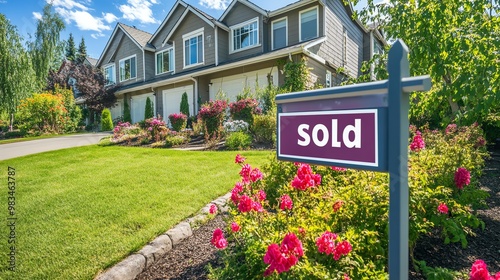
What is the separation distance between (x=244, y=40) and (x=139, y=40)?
9.55 metres

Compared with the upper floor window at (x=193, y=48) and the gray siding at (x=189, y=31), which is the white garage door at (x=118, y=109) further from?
the upper floor window at (x=193, y=48)

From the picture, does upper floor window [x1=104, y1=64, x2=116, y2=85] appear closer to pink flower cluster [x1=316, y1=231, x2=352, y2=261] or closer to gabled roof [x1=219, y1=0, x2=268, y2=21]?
gabled roof [x1=219, y1=0, x2=268, y2=21]

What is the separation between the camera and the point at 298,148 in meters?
0.96

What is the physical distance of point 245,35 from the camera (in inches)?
565

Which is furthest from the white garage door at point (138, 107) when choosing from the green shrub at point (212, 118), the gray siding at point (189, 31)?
the green shrub at point (212, 118)

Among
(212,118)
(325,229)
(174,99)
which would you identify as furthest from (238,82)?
(325,229)

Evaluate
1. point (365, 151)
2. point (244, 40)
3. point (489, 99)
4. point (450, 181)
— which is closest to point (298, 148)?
point (365, 151)

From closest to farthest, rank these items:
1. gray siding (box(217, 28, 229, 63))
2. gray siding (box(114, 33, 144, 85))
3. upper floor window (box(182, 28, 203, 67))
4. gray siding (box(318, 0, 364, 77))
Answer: gray siding (box(318, 0, 364, 77)), gray siding (box(217, 28, 229, 63)), upper floor window (box(182, 28, 203, 67)), gray siding (box(114, 33, 144, 85))

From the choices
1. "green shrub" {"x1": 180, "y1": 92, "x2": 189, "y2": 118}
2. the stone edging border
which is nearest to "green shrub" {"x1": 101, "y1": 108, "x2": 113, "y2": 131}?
"green shrub" {"x1": 180, "y1": 92, "x2": 189, "y2": 118}

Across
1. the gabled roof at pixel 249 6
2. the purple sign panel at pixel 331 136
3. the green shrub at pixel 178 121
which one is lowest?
the purple sign panel at pixel 331 136

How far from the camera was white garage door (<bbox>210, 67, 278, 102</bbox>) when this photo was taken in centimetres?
1264

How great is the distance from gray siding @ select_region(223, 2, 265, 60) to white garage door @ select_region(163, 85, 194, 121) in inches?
124

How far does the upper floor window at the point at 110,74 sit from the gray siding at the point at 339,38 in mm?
16806

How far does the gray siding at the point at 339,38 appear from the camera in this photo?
13016 mm
